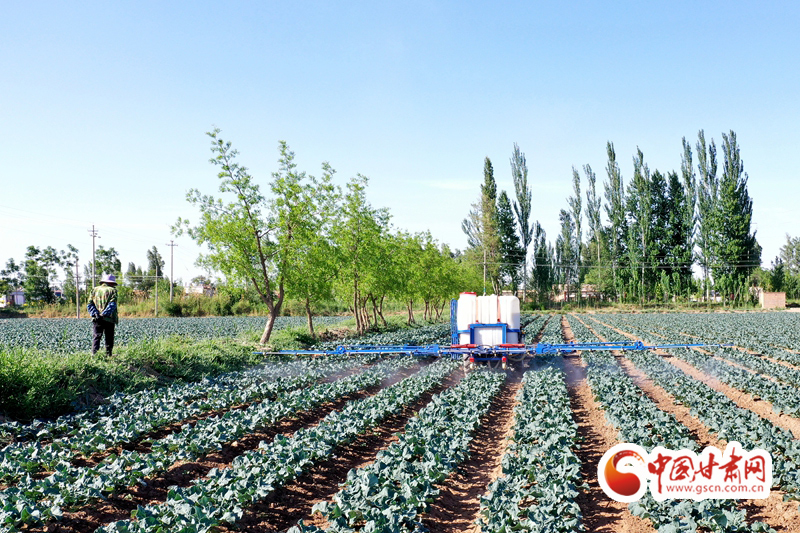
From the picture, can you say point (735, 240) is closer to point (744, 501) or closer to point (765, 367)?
point (765, 367)

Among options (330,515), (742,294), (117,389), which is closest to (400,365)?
(117,389)

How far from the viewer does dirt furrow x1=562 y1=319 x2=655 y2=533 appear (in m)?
5.20

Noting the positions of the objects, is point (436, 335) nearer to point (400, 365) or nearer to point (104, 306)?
point (400, 365)

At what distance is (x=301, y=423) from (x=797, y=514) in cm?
653

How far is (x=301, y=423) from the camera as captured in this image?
885 centimetres

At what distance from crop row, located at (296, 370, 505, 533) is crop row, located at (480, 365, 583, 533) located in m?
0.63

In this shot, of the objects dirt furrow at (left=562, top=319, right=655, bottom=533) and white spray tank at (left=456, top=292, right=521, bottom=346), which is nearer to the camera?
dirt furrow at (left=562, top=319, right=655, bottom=533)

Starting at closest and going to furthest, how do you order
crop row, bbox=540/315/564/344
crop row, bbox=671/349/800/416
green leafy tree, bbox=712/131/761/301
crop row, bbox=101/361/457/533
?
1. crop row, bbox=101/361/457/533
2. crop row, bbox=671/349/800/416
3. crop row, bbox=540/315/564/344
4. green leafy tree, bbox=712/131/761/301

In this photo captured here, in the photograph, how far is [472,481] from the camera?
641 cm

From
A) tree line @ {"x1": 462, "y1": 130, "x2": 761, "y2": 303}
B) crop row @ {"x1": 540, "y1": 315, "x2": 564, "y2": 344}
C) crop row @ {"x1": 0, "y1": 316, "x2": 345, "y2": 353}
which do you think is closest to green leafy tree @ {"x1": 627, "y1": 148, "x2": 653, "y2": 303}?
tree line @ {"x1": 462, "y1": 130, "x2": 761, "y2": 303}

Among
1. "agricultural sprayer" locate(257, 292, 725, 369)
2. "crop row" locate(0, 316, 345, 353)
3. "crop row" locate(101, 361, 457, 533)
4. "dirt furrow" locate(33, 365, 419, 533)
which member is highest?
"agricultural sprayer" locate(257, 292, 725, 369)

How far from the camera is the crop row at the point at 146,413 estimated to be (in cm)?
625

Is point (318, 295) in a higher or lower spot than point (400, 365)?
higher

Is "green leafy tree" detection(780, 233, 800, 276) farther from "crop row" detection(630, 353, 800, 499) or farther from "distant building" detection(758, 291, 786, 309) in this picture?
"crop row" detection(630, 353, 800, 499)
